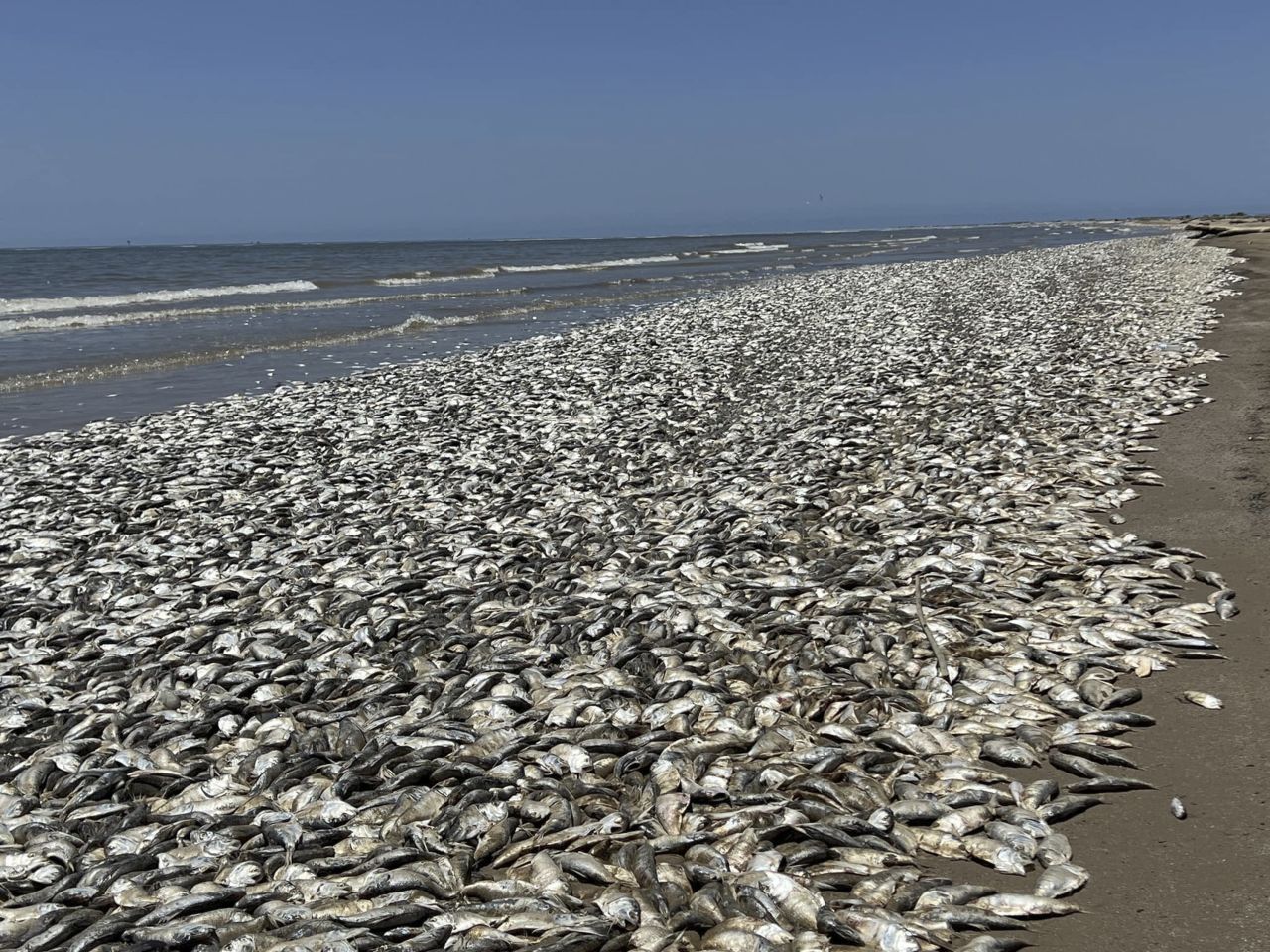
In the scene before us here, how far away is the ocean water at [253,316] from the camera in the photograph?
66.3ft

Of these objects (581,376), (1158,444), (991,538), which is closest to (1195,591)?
(991,538)

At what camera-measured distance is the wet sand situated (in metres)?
3.96

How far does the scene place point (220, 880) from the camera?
4.30 metres

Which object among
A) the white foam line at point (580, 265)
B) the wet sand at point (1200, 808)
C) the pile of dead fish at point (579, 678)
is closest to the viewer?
the wet sand at point (1200, 808)

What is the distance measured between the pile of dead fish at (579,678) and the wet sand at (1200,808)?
15 centimetres

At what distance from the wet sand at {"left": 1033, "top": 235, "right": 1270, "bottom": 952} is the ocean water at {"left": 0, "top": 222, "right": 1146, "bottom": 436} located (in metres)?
15.7

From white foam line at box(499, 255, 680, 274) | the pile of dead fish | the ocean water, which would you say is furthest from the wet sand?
white foam line at box(499, 255, 680, 274)

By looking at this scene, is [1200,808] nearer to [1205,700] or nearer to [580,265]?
[1205,700]

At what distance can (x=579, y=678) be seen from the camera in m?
6.04

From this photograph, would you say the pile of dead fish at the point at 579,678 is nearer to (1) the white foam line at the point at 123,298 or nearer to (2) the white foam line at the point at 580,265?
(1) the white foam line at the point at 123,298

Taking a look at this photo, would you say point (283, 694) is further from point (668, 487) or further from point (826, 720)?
point (668, 487)

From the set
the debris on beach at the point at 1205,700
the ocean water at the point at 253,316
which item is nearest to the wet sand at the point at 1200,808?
the debris on beach at the point at 1205,700

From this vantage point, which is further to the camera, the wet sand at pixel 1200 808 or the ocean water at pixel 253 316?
the ocean water at pixel 253 316

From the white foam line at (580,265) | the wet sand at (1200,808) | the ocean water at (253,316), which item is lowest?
the wet sand at (1200,808)
